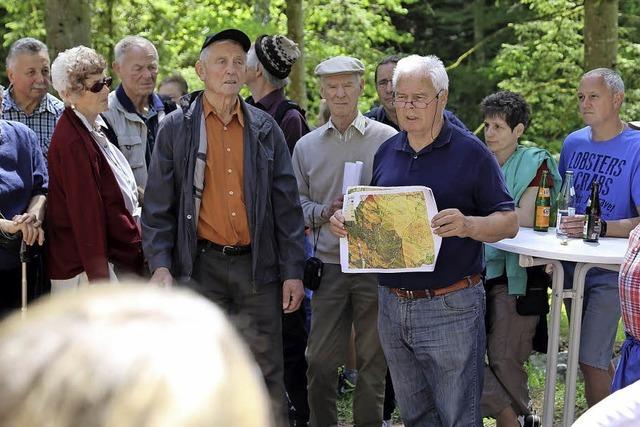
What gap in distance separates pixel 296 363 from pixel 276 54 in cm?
199

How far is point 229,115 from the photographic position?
473 centimetres

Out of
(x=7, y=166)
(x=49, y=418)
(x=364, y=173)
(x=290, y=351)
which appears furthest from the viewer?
(x=290, y=351)

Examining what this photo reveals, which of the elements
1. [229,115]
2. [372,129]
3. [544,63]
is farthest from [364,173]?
[544,63]

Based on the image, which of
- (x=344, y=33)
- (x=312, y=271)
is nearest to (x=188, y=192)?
(x=312, y=271)

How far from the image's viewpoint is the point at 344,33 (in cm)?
1783

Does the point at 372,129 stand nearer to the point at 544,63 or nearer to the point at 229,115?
the point at 229,115

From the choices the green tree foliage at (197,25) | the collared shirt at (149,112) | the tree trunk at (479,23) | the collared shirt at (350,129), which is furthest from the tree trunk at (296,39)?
the tree trunk at (479,23)

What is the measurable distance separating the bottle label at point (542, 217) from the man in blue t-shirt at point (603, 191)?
0.25 meters

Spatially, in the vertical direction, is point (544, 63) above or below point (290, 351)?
above

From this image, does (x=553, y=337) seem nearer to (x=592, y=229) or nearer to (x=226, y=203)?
(x=592, y=229)

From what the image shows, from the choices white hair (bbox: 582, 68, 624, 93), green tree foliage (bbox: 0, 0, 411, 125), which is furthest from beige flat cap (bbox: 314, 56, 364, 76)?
green tree foliage (bbox: 0, 0, 411, 125)

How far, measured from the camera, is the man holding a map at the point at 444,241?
4238 millimetres

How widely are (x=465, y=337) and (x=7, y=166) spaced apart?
260 cm

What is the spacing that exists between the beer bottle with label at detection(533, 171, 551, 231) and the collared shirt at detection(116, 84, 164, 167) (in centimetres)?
228
